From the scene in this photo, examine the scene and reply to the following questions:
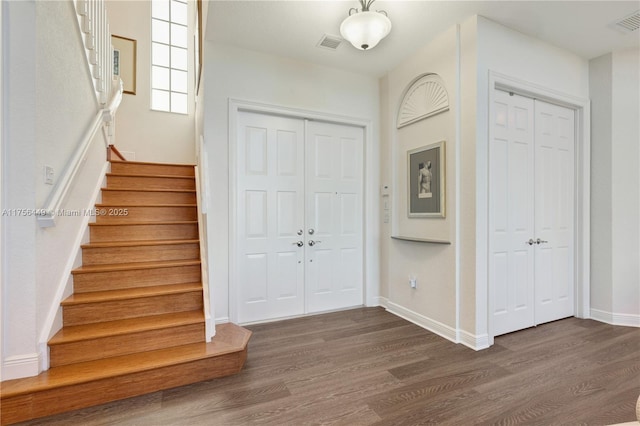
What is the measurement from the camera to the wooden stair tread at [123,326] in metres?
2.04

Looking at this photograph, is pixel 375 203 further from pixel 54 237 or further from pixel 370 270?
pixel 54 237

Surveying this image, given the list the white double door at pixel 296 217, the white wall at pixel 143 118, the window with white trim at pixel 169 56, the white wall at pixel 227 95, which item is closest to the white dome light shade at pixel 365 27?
the white wall at pixel 227 95

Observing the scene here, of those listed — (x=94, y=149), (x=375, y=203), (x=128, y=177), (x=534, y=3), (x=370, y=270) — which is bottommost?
(x=370, y=270)

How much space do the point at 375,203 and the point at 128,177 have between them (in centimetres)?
305

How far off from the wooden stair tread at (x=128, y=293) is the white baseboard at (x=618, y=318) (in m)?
4.26

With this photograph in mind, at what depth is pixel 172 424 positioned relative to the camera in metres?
1.68

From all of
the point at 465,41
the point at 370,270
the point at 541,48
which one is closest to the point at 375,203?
the point at 370,270

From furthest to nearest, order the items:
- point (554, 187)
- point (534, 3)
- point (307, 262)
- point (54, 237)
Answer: point (307, 262)
point (554, 187)
point (534, 3)
point (54, 237)

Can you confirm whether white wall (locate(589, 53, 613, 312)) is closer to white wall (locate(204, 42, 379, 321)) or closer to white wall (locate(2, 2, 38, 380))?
white wall (locate(204, 42, 379, 321))

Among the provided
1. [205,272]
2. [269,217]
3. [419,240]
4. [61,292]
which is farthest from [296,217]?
[61,292]

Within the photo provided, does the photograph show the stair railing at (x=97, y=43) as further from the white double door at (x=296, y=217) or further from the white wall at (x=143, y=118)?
the white double door at (x=296, y=217)

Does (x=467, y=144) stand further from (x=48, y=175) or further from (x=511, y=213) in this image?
(x=48, y=175)

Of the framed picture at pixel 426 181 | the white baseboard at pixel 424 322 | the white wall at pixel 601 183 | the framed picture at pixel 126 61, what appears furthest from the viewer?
the framed picture at pixel 126 61

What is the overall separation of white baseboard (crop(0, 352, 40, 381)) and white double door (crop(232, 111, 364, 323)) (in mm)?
1584
